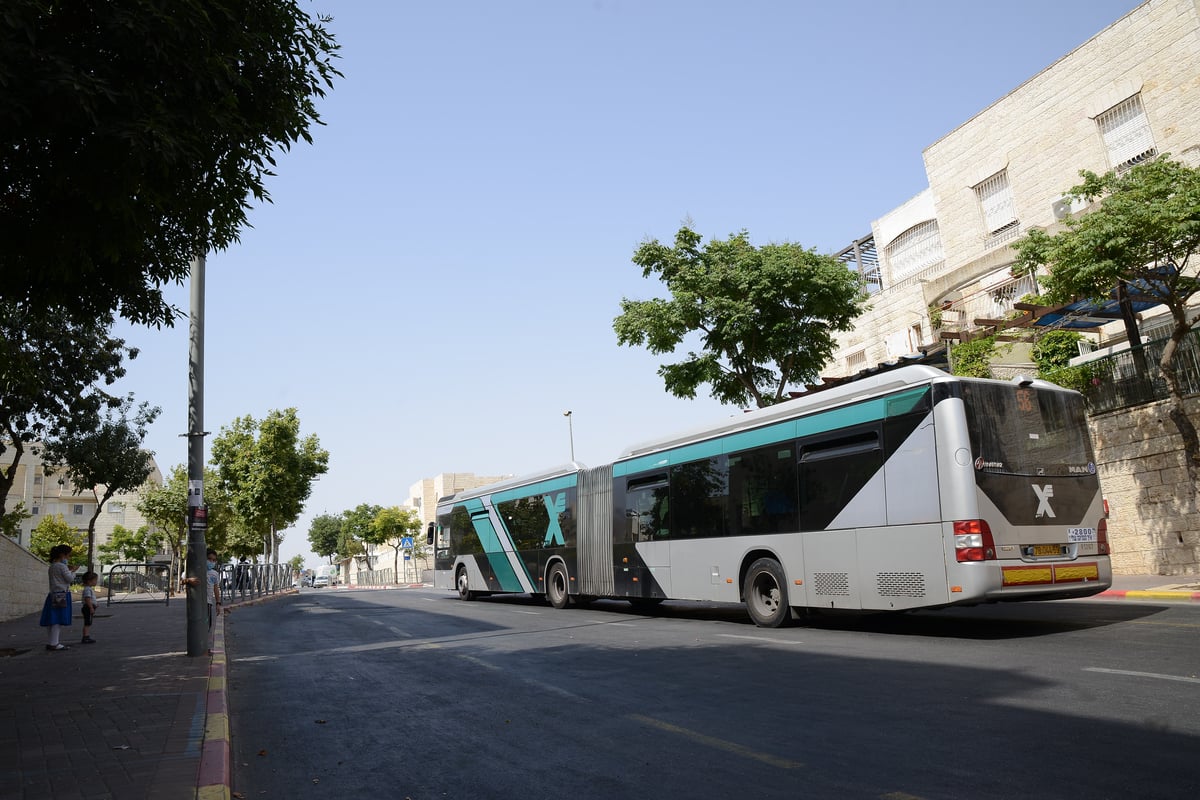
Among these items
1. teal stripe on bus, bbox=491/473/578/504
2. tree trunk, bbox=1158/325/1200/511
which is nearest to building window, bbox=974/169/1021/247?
tree trunk, bbox=1158/325/1200/511

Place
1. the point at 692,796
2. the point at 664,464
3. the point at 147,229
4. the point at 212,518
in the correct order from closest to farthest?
the point at 692,796 → the point at 147,229 → the point at 664,464 → the point at 212,518

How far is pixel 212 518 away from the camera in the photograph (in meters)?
54.9

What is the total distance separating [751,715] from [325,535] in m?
143

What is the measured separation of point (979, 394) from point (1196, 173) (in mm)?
8629

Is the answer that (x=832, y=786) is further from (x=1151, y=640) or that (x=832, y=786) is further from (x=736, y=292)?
(x=736, y=292)

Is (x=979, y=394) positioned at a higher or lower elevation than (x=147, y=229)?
lower

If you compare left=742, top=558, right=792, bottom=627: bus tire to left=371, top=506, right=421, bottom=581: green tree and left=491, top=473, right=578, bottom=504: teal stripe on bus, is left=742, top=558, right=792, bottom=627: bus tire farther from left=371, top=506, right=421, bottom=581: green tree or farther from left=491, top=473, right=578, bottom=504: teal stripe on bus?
left=371, top=506, right=421, bottom=581: green tree

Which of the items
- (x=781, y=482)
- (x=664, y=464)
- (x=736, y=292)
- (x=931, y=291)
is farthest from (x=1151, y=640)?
(x=931, y=291)

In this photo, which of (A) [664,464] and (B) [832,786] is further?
(A) [664,464]

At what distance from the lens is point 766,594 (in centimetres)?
1327

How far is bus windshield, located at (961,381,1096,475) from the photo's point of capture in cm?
1003

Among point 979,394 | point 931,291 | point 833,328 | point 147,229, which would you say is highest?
point 931,291

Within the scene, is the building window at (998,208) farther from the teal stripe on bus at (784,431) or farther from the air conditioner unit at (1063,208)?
the teal stripe on bus at (784,431)

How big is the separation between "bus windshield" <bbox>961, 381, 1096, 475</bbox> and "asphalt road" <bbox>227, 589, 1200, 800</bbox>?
2075 mm
